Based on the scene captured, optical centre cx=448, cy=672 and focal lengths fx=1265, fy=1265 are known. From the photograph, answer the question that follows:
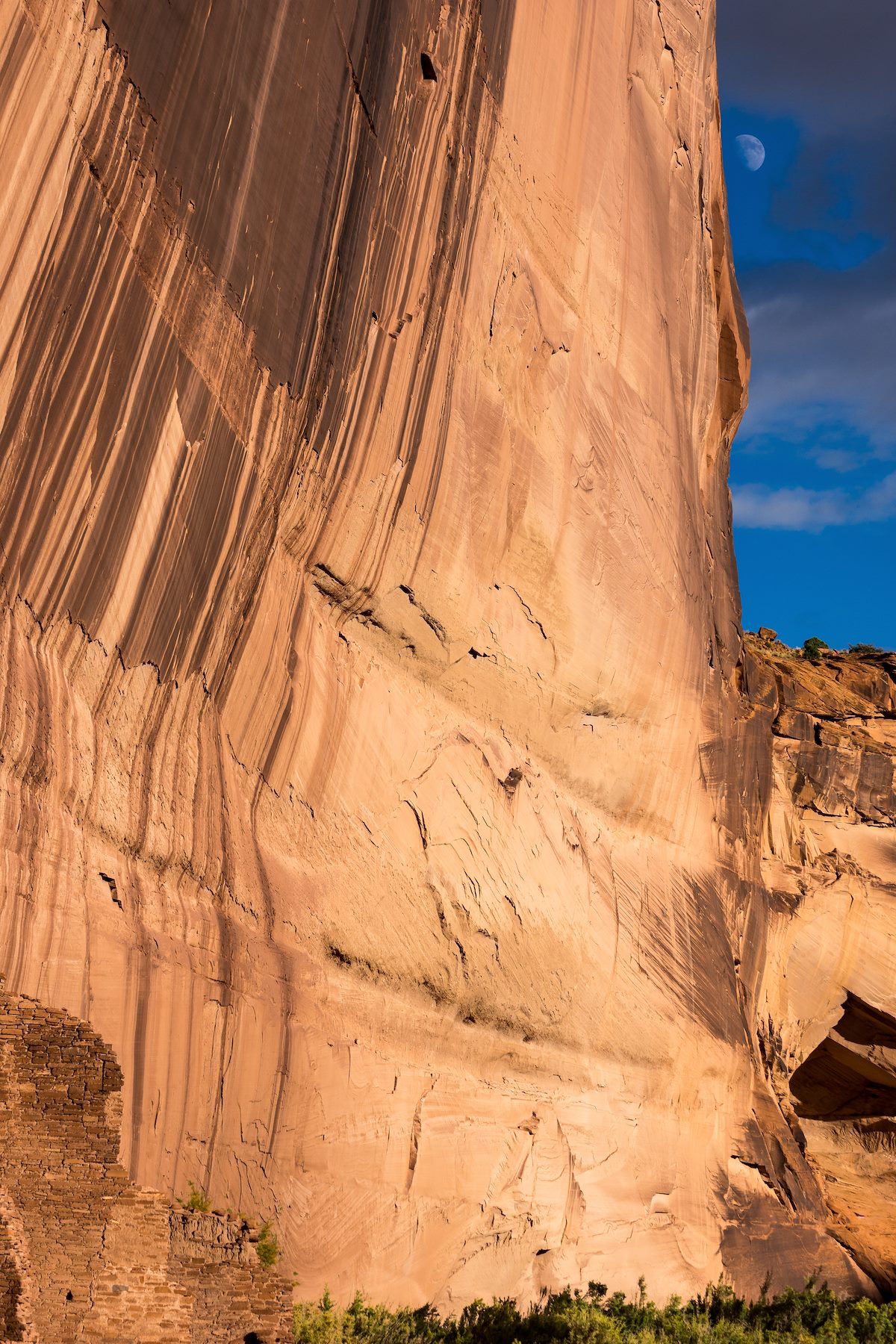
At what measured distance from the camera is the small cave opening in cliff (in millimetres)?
21766

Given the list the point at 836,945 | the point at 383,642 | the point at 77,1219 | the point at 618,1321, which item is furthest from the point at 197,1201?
the point at 836,945

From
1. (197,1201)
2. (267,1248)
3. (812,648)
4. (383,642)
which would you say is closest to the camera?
(197,1201)

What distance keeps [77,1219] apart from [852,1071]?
19221 millimetres

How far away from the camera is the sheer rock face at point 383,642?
795 centimetres

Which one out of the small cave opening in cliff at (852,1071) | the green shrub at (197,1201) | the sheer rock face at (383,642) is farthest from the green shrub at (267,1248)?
the small cave opening in cliff at (852,1071)

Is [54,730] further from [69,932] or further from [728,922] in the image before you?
[728,922]

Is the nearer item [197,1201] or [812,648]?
[197,1201]

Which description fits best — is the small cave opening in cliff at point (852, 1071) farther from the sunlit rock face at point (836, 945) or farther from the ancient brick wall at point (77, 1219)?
the ancient brick wall at point (77, 1219)

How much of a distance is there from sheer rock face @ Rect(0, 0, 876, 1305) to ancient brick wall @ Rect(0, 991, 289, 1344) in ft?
1.60

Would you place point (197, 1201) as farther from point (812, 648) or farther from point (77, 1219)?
point (812, 648)

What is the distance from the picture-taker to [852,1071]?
75.8 feet

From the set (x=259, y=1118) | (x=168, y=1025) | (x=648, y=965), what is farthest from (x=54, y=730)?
(x=648, y=965)

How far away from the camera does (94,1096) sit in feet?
23.2

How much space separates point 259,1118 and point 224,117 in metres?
7.16
